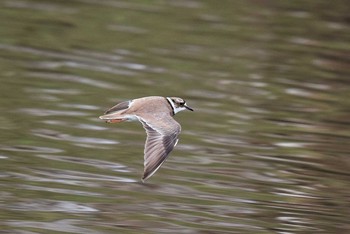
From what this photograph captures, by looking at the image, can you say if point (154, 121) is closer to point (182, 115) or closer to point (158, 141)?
point (158, 141)

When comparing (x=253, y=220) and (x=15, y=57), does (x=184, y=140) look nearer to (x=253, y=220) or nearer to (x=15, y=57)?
(x=253, y=220)

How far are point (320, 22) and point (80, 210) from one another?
9221mm

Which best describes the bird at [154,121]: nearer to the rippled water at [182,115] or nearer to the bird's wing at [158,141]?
the bird's wing at [158,141]

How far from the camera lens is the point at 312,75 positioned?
603 inches

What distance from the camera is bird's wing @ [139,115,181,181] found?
8625 mm

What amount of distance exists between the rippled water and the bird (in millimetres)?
795

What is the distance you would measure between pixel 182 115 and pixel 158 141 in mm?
4291

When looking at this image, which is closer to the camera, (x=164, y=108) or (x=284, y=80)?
(x=164, y=108)

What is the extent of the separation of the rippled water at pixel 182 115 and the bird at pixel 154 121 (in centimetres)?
80

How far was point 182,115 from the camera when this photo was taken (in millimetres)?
13148

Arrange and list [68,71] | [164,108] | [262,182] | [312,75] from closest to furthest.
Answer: [164,108]
[262,182]
[68,71]
[312,75]

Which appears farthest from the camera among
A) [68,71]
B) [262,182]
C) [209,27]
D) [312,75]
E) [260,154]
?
[209,27]

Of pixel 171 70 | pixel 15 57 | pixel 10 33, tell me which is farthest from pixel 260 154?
pixel 10 33

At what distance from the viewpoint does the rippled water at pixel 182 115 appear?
32.2 feet
